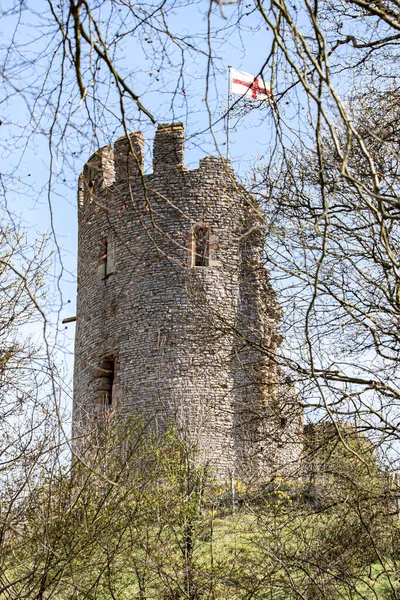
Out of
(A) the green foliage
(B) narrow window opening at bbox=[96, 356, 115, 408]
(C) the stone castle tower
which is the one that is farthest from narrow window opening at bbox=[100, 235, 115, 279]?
(A) the green foliage

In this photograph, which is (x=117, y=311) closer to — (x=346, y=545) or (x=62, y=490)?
(x=62, y=490)

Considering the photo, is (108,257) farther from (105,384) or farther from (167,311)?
(105,384)

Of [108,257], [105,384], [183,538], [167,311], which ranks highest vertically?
[108,257]

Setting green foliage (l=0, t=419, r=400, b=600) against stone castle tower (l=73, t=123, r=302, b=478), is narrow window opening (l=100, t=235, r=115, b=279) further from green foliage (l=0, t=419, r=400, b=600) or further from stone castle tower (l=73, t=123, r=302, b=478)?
green foliage (l=0, t=419, r=400, b=600)

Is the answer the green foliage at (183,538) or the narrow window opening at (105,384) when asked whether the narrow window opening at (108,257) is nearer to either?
the narrow window opening at (105,384)

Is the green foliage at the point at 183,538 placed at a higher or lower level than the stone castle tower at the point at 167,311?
lower

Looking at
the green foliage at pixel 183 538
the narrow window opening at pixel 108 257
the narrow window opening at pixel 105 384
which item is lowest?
the green foliage at pixel 183 538

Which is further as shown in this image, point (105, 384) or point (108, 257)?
point (108, 257)

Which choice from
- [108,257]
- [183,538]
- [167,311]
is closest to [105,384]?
[167,311]

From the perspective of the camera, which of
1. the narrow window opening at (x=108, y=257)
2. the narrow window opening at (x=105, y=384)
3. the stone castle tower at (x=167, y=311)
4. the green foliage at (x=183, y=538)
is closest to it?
the green foliage at (x=183, y=538)

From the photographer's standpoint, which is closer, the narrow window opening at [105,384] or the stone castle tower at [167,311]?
the stone castle tower at [167,311]

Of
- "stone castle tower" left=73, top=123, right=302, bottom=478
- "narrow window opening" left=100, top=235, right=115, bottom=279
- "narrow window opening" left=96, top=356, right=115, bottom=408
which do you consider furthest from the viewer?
"narrow window opening" left=100, top=235, right=115, bottom=279

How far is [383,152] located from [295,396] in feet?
6.29

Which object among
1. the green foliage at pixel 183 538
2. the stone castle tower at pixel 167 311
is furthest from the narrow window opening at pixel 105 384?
the green foliage at pixel 183 538
